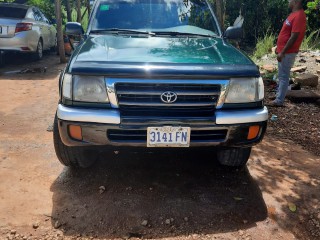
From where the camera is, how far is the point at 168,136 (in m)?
2.63

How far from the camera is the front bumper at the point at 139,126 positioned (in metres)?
2.59

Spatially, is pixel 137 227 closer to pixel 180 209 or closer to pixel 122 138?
pixel 180 209

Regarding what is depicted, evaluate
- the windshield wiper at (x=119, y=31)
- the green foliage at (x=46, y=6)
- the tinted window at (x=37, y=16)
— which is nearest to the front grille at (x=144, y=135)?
the windshield wiper at (x=119, y=31)

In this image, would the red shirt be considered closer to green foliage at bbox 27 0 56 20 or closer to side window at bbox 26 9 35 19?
side window at bbox 26 9 35 19

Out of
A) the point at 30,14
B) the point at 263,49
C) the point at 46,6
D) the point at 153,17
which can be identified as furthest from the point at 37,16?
the point at 153,17

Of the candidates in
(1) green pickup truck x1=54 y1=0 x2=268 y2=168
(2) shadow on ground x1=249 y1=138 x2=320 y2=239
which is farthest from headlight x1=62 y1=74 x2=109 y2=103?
(2) shadow on ground x1=249 y1=138 x2=320 y2=239

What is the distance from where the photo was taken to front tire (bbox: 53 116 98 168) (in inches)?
122

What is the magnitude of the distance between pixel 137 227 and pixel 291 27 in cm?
399

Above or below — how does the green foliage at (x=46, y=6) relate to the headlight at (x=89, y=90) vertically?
below

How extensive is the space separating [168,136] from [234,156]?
3.17ft

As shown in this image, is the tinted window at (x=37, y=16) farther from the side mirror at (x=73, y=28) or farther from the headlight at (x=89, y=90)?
the headlight at (x=89, y=90)

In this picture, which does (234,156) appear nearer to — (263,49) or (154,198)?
(154,198)

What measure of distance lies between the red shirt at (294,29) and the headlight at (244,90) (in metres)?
2.63

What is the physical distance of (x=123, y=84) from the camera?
261 cm
